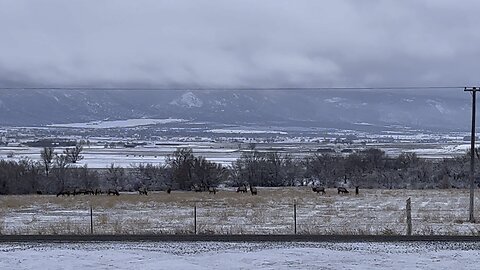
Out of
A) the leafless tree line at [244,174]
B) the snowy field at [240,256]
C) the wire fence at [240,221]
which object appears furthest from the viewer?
the leafless tree line at [244,174]

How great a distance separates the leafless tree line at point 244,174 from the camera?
91.5 m

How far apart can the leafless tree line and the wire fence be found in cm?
4113

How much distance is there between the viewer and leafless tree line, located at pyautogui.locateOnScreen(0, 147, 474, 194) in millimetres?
91500

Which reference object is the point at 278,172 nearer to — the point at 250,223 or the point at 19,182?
the point at 19,182

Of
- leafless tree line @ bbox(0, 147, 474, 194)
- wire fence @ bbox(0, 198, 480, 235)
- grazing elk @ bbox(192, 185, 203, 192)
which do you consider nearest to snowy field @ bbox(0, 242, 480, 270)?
wire fence @ bbox(0, 198, 480, 235)

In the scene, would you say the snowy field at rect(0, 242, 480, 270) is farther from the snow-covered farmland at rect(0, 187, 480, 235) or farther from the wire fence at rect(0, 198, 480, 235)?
the snow-covered farmland at rect(0, 187, 480, 235)

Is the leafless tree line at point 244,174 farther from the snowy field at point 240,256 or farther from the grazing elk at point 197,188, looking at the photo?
the snowy field at point 240,256

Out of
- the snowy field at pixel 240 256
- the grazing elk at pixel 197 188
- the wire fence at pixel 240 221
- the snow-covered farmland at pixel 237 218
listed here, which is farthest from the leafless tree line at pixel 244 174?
the snowy field at pixel 240 256

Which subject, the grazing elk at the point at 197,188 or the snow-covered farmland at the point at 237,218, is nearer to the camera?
the snow-covered farmland at the point at 237,218

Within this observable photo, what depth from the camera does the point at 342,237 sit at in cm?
2350

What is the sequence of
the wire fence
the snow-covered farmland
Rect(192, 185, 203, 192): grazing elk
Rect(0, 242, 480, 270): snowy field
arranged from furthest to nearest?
1. Rect(192, 185, 203, 192): grazing elk
2. the snow-covered farmland
3. the wire fence
4. Rect(0, 242, 480, 270): snowy field

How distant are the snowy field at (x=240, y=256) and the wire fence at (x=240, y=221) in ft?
12.5

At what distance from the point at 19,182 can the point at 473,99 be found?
6941 cm

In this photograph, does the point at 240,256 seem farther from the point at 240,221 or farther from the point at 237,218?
the point at 237,218
